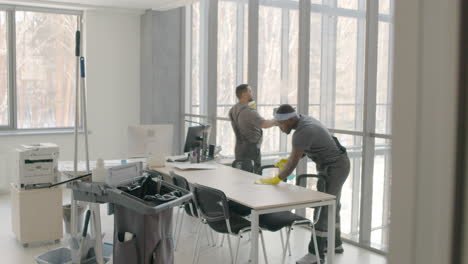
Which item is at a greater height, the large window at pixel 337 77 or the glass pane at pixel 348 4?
the glass pane at pixel 348 4

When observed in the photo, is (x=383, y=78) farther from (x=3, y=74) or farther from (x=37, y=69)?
(x=3, y=74)

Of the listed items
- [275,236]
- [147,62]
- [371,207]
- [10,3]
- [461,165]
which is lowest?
[275,236]

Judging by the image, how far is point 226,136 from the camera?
7.04m

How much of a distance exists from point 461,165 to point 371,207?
4.41 metres

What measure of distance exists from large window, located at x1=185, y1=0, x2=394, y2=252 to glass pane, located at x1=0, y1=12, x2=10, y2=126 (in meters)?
3.40

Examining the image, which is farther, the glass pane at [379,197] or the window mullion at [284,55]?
the window mullion at [284,55]

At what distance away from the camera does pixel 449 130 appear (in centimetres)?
52

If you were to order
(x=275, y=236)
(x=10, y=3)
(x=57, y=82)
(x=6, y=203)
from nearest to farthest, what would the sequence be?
1. (x=275, y=236)
2. (x=6, y=203)
3. (x=10, y=3)
4. (x=57, y=82)

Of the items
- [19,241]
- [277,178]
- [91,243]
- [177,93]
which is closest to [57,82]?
[177,93]

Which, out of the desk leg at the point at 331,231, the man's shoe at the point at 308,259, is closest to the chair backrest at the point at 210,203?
the desk leg at the point at 331,231

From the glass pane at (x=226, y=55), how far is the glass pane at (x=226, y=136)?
15 centimetres

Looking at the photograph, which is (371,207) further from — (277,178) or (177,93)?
(177,93)

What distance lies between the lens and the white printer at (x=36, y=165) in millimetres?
4711

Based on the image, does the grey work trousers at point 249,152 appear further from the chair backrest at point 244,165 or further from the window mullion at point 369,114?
the window mullion at point 369,114
